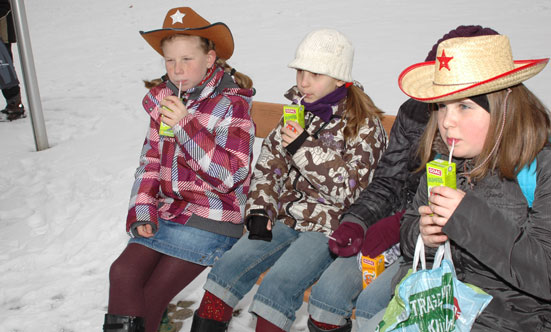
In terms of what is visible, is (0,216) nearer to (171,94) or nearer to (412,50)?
(171,94)

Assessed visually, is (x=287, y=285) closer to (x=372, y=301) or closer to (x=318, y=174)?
(x=372, y=301)

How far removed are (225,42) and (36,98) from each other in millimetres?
3764

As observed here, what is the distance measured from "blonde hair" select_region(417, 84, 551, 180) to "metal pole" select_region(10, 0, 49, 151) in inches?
204

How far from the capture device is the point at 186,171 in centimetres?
281

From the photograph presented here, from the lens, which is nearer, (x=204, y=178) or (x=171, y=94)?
(x=204, y=178)

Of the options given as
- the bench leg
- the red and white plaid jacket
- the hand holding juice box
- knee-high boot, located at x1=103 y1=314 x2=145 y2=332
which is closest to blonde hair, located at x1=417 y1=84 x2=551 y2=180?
the hand holding juice box

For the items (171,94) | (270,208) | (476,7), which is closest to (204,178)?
(270,208)

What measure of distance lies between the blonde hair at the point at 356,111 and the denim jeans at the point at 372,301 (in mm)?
736

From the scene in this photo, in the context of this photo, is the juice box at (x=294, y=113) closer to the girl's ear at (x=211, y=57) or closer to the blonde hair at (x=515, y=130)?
the girl's ear at (x=211, y=57)

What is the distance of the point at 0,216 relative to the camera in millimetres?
4609

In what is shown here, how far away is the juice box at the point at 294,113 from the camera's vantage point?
2.63 metres

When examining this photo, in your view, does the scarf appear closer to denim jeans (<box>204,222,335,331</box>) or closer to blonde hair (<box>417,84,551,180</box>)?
denim jeans (<box>204,222,335,331</box>)

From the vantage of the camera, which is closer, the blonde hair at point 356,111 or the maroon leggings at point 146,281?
the maroon leggings at point 146,281

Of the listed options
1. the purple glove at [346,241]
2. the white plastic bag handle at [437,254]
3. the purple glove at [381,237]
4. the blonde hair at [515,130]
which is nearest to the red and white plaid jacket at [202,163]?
the purple glove at [346,241]
